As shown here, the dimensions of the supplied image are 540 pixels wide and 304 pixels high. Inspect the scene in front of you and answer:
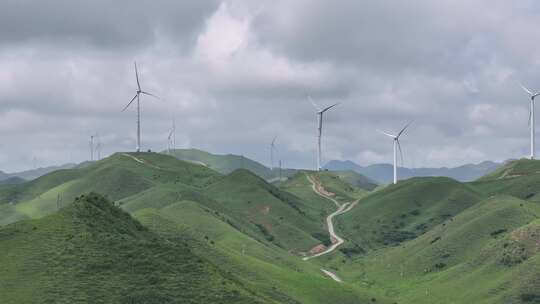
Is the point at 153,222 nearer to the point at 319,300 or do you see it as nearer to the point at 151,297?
the point at 319,300

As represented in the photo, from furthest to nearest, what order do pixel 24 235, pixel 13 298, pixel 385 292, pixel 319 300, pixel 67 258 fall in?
pixel 385 292, pixel 319 300, pixel 24 235, pixel 67 258, pixel 13 298

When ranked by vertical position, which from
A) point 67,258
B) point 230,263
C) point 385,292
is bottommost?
point 385,292

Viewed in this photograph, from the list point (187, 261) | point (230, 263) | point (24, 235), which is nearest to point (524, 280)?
point (230, 263)

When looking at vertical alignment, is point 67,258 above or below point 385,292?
above

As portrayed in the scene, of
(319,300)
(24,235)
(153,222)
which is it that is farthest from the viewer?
(153,222)

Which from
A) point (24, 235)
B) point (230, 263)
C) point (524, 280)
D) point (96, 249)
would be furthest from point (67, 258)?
point (524, 280)

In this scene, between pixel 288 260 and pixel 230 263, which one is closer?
pixel 230 263

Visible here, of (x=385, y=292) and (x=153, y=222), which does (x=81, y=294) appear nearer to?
→ (x=153, y=222)
